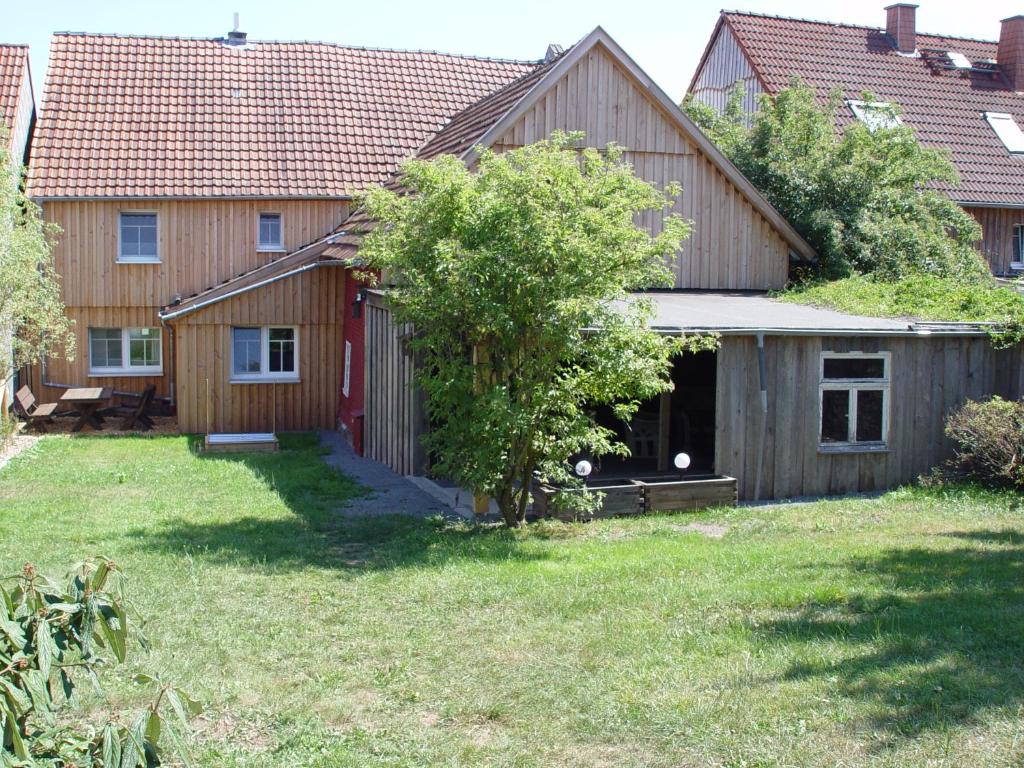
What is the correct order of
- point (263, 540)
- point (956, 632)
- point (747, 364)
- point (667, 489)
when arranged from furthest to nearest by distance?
1. point (747, 364)
2. point (667, 489)
3. point (263, 540)
4. point (956, 632)

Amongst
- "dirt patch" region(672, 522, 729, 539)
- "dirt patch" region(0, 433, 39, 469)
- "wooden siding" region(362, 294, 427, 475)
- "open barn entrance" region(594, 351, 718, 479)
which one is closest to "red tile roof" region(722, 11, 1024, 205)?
"open barn entrance" region(594, 351, 718, 479)

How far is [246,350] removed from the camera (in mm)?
21891

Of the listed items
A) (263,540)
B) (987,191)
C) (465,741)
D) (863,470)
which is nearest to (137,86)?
(263,540)

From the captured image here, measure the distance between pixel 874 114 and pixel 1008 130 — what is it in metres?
5.35

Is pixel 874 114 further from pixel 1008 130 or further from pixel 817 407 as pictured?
pixel 817 407

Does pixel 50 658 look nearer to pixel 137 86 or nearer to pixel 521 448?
pixel 521 448

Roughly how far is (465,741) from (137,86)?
2143 centimetres

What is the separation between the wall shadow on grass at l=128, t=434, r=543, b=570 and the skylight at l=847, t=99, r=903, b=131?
14.3m

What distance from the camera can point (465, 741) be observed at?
630cm

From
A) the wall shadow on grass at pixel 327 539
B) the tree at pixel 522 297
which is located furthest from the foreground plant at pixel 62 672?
the tree at pixel 522 297

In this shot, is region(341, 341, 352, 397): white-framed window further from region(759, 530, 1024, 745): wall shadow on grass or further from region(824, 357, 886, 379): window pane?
region(759, 530, 1024, 745): wall shadow on grass

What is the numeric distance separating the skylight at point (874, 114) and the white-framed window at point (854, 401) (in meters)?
8.71

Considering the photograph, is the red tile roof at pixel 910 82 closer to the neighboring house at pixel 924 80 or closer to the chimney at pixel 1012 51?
the neighboring house at pixel 924 80

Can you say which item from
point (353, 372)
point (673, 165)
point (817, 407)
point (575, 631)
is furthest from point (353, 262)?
point (575, 631)
